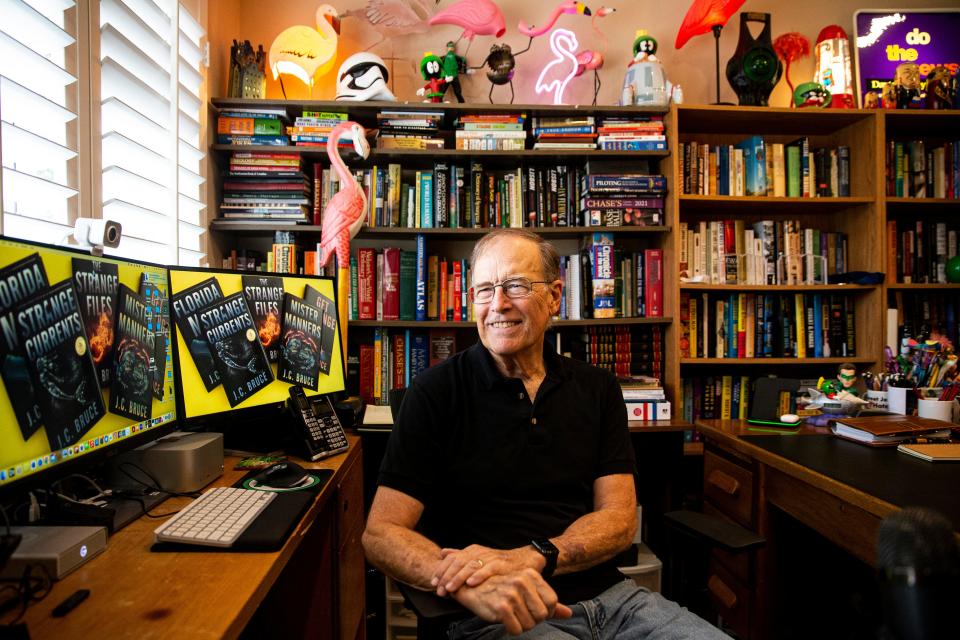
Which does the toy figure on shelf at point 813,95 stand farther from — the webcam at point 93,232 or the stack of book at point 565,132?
the webcam at point 93,232

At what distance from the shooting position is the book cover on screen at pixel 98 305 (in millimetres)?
984

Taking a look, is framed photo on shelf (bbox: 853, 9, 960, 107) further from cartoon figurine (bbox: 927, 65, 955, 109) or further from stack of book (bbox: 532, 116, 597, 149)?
stack of book (bbox: 532, 116, 597, 149)

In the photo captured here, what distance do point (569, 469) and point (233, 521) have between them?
73 cm

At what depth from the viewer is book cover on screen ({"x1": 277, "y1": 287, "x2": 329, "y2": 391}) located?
5.45ft

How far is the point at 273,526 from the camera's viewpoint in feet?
3.16

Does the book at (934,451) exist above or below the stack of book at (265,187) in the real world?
below

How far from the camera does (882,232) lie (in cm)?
239

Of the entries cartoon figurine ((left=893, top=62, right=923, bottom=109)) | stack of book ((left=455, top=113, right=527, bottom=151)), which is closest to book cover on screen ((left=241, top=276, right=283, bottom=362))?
stack of book ((left=455, top=113, right=527, bottom=151))

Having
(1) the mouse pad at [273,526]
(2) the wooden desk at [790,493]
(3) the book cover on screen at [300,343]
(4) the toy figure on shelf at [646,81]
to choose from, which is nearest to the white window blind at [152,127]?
(3) the book cover on screen at [300,343]

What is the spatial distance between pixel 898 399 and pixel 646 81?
5.38 ft

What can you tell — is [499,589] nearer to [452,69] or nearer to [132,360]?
[132,360]

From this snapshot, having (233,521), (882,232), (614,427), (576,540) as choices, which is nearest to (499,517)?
(576,540)

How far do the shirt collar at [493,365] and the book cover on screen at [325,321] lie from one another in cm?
63

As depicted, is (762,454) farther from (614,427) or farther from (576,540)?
(576,540)
